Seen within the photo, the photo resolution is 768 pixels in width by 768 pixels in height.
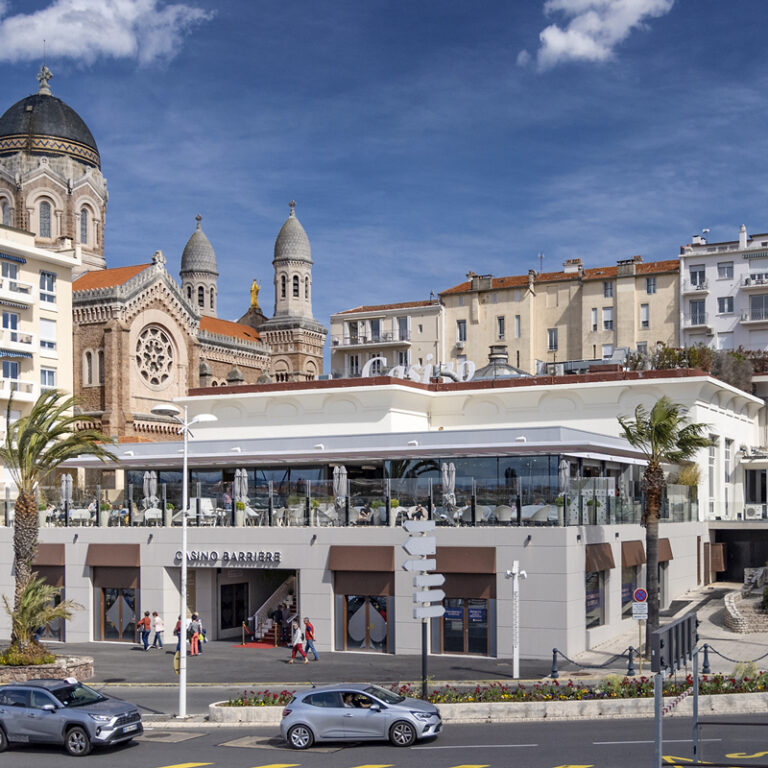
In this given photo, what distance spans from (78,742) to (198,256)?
342ft

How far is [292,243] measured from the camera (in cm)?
11850

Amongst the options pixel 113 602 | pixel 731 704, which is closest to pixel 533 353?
pixel 113 602

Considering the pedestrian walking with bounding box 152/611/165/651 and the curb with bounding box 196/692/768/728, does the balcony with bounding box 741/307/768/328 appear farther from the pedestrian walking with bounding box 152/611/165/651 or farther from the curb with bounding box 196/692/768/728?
the curb with bounding box 196/692/768/728

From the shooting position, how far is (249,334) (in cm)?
11550

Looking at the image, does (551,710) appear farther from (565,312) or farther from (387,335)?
(387,335)

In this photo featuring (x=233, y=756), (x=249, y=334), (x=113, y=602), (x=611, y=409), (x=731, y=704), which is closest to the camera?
Result: (x=233, y=756)

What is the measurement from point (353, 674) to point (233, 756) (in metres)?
9.94

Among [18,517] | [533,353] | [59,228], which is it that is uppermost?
[59,228]

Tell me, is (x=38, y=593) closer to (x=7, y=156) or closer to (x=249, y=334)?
(x=7, y=156)

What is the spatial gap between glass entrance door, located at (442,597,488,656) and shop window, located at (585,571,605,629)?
3.37 m

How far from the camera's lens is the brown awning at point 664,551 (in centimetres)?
4191

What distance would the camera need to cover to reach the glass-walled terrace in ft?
111

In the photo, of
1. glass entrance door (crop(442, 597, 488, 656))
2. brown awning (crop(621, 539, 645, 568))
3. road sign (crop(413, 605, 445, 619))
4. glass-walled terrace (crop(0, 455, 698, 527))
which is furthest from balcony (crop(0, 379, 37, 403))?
road sign (crop(413, 605, 445, 619))

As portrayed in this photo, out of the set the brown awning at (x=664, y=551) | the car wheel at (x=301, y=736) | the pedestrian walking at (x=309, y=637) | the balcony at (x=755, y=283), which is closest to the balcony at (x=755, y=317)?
the balcony at (x=755, y=283)
